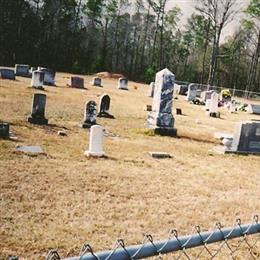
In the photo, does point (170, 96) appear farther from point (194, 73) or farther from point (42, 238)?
point (194, 73)

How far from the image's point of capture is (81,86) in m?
28.5

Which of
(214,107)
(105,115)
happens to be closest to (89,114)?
(105,115)

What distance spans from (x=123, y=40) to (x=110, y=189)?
188ft

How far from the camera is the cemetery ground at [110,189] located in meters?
5.82

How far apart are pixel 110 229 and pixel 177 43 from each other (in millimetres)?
58631

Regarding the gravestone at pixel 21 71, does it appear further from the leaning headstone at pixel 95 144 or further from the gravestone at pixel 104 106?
the leaning headstone at pixel 95 144

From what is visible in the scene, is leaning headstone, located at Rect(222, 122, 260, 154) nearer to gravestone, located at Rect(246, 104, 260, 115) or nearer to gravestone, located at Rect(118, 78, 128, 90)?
gravestone, located at Rect(246, 104, 260, 115)

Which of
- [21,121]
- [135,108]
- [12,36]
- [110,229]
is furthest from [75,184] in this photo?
[12,36]

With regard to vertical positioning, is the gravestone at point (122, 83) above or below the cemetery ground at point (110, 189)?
above

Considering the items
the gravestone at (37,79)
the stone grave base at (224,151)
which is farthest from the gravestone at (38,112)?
the gravestone at (37,79)

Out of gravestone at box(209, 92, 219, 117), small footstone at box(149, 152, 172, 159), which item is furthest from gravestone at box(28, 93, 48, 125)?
gravestone at box(209, 92, 219, 117)

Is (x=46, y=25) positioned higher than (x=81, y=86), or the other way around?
(x=46, y=25)

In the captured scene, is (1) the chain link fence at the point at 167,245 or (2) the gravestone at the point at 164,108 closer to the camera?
(1) the chain link fence at the point at 167,245

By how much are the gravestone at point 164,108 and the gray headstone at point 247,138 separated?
2642mm
